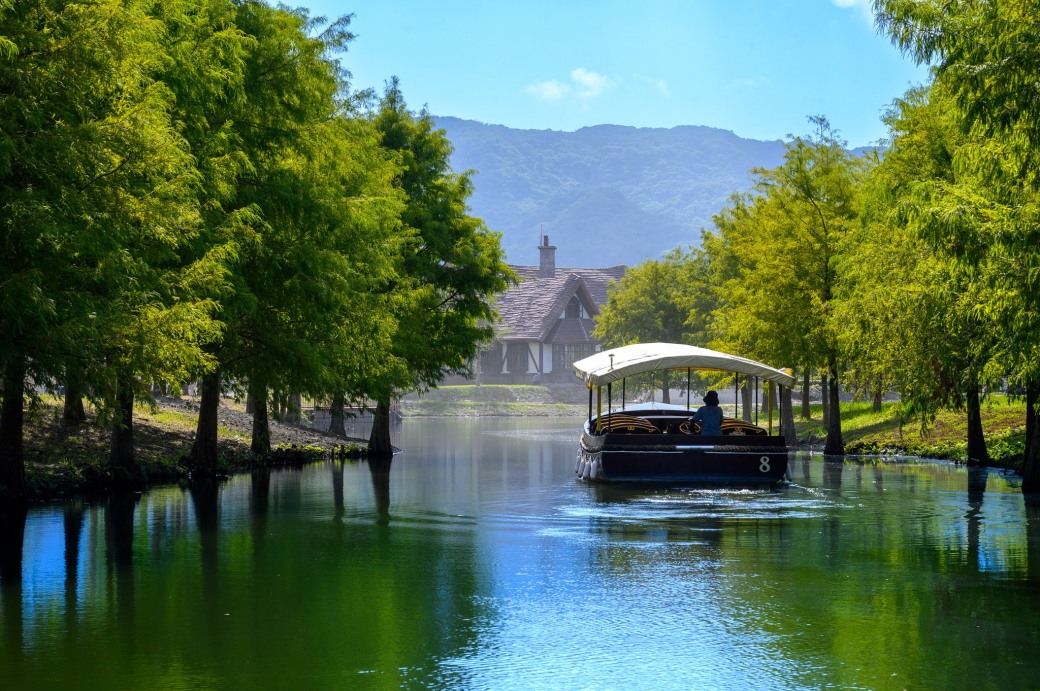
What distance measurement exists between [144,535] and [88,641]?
8.24 m

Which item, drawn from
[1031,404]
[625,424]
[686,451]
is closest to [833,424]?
[1031,404]

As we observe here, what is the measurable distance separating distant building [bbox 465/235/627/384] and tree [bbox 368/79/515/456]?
2626 inches

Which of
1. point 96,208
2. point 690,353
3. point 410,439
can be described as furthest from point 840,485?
point 410,439

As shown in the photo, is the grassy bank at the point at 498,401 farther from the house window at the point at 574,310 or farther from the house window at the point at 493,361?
the house window at the point at 574,310

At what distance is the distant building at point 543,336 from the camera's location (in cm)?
11188

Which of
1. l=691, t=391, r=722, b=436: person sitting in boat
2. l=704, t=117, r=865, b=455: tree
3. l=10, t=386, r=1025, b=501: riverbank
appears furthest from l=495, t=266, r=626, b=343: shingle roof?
l=691, t=391, r=722, b=436: person sitting in boat

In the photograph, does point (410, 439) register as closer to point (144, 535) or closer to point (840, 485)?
point (840, 485)

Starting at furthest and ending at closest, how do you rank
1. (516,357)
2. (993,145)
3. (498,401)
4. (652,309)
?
(516,357) < (498,401) < (652,309) < (993,145)

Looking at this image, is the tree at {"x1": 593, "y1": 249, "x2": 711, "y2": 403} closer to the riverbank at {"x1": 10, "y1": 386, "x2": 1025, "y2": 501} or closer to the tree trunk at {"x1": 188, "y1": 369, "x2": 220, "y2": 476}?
the riverbank at {"x1": 10, "y1": 386, "x2": 1025, "y2": 501}

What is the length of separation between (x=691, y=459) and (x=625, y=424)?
9.50ft

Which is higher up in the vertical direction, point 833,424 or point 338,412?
point 338,412

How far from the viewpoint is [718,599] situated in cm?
1448

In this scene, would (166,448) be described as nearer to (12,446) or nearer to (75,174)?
(12,446)

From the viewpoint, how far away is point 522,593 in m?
14.9
